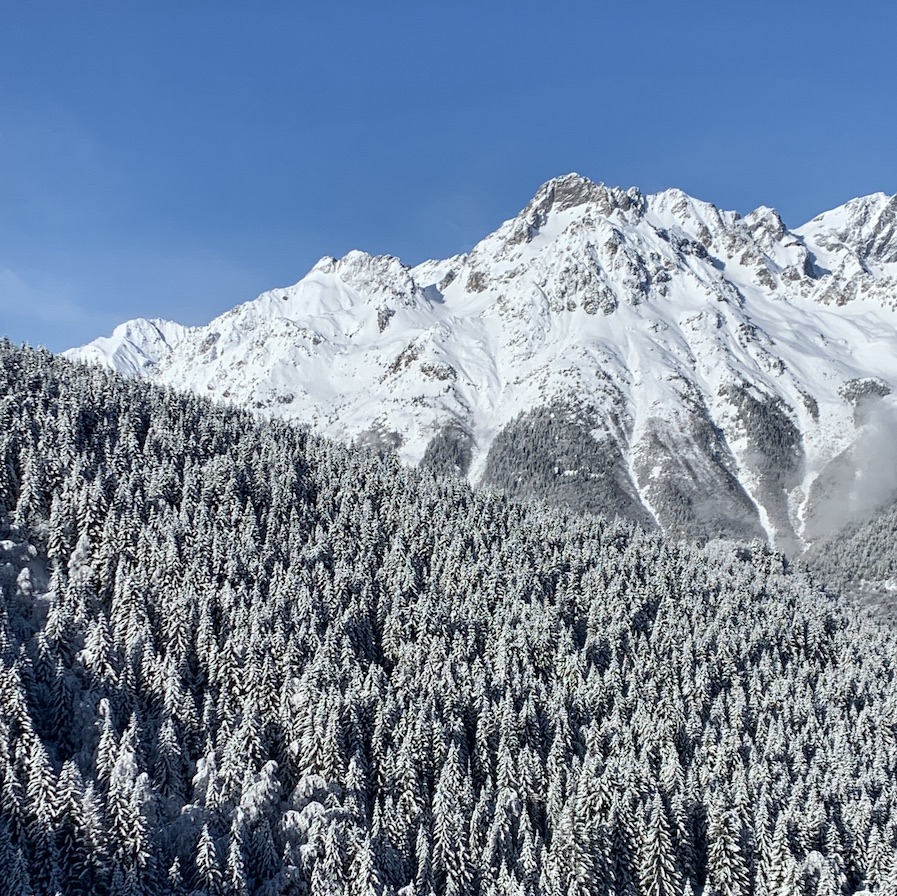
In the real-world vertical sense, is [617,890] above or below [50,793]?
below

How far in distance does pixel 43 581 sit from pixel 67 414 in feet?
158

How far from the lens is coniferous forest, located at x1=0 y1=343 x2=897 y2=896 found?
71.3 meters

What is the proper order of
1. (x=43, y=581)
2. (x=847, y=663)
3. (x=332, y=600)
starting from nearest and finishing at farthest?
(x=43, y=581)
(x=332, y=600)
(x=847, y=663)

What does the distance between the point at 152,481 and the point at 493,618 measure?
66337 millimetres

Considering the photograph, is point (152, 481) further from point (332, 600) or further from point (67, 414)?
point (332, 600)

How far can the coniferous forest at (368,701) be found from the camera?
71.3 m

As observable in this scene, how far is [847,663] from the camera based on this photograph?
5930 inches

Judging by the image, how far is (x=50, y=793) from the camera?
6444cm

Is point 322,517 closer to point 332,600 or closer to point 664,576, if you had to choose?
point 332,600

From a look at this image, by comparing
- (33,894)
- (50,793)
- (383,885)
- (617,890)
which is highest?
(50,793)

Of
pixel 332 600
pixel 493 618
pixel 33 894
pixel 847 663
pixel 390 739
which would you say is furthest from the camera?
pixel 847 663

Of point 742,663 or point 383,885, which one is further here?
point 742,663

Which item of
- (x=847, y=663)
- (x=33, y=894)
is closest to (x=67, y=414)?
(x=33, y=894)

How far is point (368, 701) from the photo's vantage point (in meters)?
96.3
